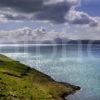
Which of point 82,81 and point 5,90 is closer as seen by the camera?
point 5,90

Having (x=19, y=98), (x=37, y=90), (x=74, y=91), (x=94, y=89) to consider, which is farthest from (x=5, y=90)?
(x=94, y=89)

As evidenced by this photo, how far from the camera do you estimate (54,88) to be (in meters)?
117

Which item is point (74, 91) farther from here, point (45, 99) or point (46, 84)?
point (45, 99)

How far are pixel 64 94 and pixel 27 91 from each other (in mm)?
17235

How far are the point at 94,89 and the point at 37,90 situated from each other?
32.6 meters

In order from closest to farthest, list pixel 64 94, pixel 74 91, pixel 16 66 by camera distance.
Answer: pixel 64 94 < pixel 74 91 < pixel 16 66

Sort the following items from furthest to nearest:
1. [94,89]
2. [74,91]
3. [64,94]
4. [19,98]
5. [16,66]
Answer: [16,66], [94,89], [74,91], [64,94], [19,98]

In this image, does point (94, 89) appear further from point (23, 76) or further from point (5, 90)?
point (5, 90)

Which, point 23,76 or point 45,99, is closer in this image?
point 45,99

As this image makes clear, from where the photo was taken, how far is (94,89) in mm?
131125

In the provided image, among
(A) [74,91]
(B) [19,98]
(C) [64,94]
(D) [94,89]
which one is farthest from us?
(D) [94,89]

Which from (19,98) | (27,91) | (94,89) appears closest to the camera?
(19,98)

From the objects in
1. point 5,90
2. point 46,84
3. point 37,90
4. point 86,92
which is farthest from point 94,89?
point 5,90

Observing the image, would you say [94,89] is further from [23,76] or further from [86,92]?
[23,76]
